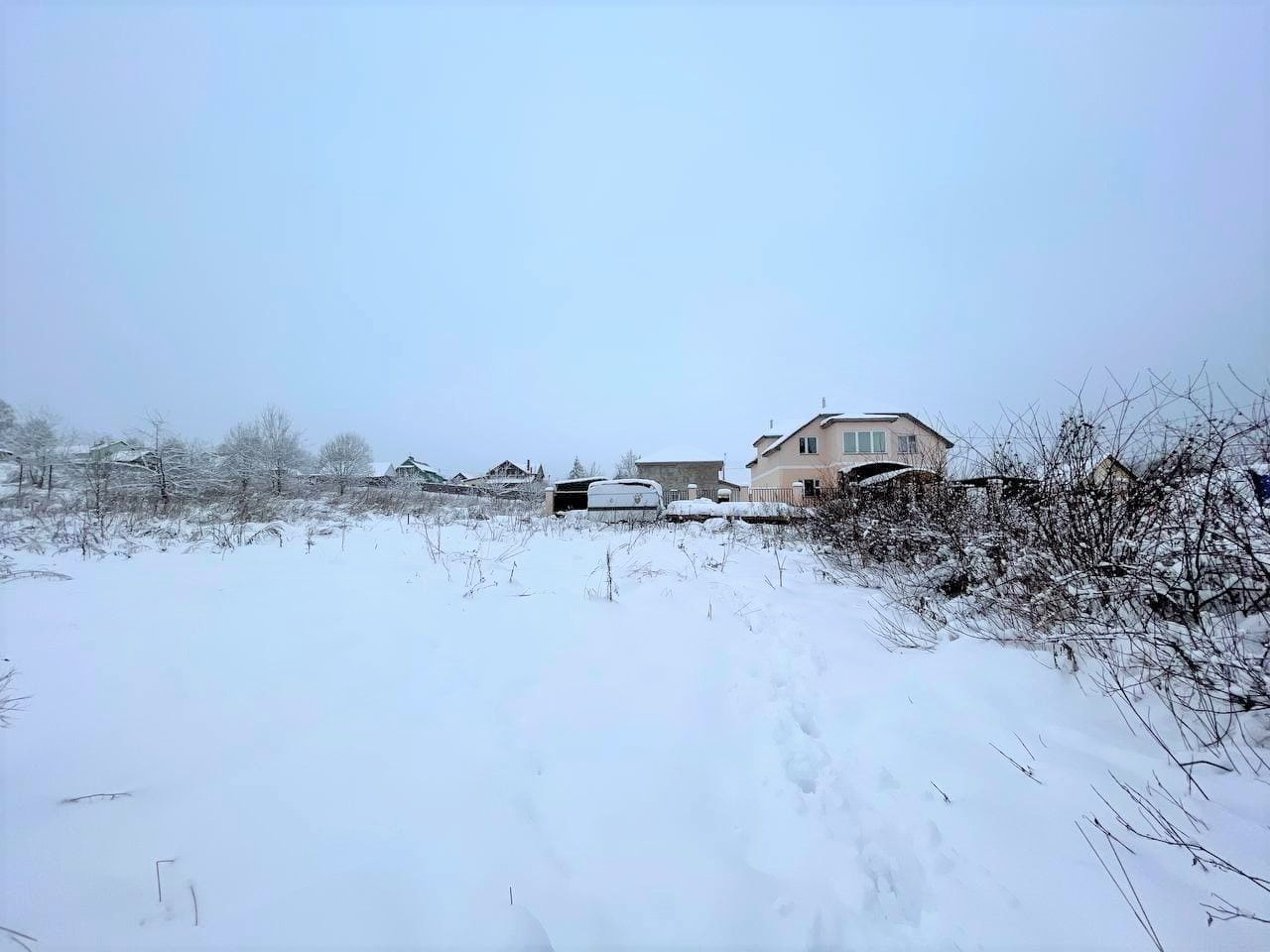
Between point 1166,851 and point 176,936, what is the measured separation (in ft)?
8.35

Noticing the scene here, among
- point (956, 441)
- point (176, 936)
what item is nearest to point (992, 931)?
point (176, 936)

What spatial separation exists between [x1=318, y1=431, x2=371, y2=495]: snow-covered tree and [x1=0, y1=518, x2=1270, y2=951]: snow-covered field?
44.4 metres

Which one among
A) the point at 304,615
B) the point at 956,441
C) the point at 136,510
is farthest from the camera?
the point at 136,510

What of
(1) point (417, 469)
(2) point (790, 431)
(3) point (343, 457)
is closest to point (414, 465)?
(1) point (417, 469)

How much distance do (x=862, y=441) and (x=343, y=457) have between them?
42.9 meters

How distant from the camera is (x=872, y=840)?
58.2 inches

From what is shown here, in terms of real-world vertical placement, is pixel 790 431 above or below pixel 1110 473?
above

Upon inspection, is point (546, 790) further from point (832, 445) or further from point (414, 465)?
point (414, 465)

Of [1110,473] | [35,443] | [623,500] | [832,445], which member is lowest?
[623,500]

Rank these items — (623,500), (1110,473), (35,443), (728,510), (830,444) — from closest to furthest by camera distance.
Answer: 1. (1110,473)
2. (623,500)
3. (728,510)
4. (35,443)
5. (830,444)

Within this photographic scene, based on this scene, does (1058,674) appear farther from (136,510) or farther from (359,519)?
(136,510)

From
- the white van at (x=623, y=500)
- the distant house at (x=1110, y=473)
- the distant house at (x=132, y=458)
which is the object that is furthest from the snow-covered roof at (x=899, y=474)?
the distant house at (x=132, y=458)

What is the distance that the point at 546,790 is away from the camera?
63.5 inches

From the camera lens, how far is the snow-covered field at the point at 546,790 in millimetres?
1121
